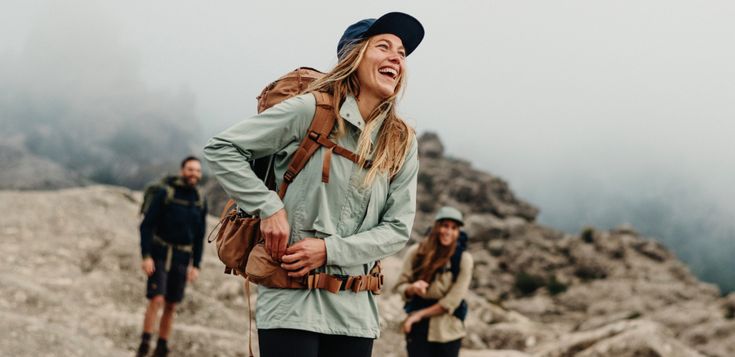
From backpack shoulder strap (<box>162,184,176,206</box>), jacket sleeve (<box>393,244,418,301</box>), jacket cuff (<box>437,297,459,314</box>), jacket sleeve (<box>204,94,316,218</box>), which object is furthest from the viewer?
backpack shoulder strap (<box>162,184,176,206</box>)

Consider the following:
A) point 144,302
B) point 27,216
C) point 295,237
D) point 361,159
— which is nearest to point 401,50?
point 361,159

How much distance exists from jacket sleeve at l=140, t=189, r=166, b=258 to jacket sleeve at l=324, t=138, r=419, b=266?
7.02m

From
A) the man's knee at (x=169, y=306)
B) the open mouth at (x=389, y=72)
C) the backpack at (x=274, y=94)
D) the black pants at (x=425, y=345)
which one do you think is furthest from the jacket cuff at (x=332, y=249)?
the man's knee at (x=169, y=306)

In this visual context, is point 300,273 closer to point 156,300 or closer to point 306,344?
point 306,344

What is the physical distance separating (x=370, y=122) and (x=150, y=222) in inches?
285

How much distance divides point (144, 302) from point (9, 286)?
2825 millimetres

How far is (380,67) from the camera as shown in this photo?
11.0 feet

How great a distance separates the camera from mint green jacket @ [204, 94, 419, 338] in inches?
119

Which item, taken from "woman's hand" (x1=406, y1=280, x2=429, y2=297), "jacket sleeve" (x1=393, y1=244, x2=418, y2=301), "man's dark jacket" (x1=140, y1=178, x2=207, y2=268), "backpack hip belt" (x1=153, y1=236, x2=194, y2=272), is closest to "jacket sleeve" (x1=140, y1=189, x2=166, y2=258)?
"man's dark jacket" (x1=140, y1=178, x2=207, y2=268)

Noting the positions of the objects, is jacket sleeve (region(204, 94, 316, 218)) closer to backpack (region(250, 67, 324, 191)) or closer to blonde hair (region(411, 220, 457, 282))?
A: backpack (region(250, 67, 324, 191))

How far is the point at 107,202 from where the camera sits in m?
21.2

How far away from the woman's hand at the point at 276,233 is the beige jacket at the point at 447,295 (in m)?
4.41

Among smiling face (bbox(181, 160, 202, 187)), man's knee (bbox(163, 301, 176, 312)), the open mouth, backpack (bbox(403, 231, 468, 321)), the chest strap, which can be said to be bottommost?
man's knee (bbox(163, 301, 176, 312))

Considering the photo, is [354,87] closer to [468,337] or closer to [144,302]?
[144,302]
